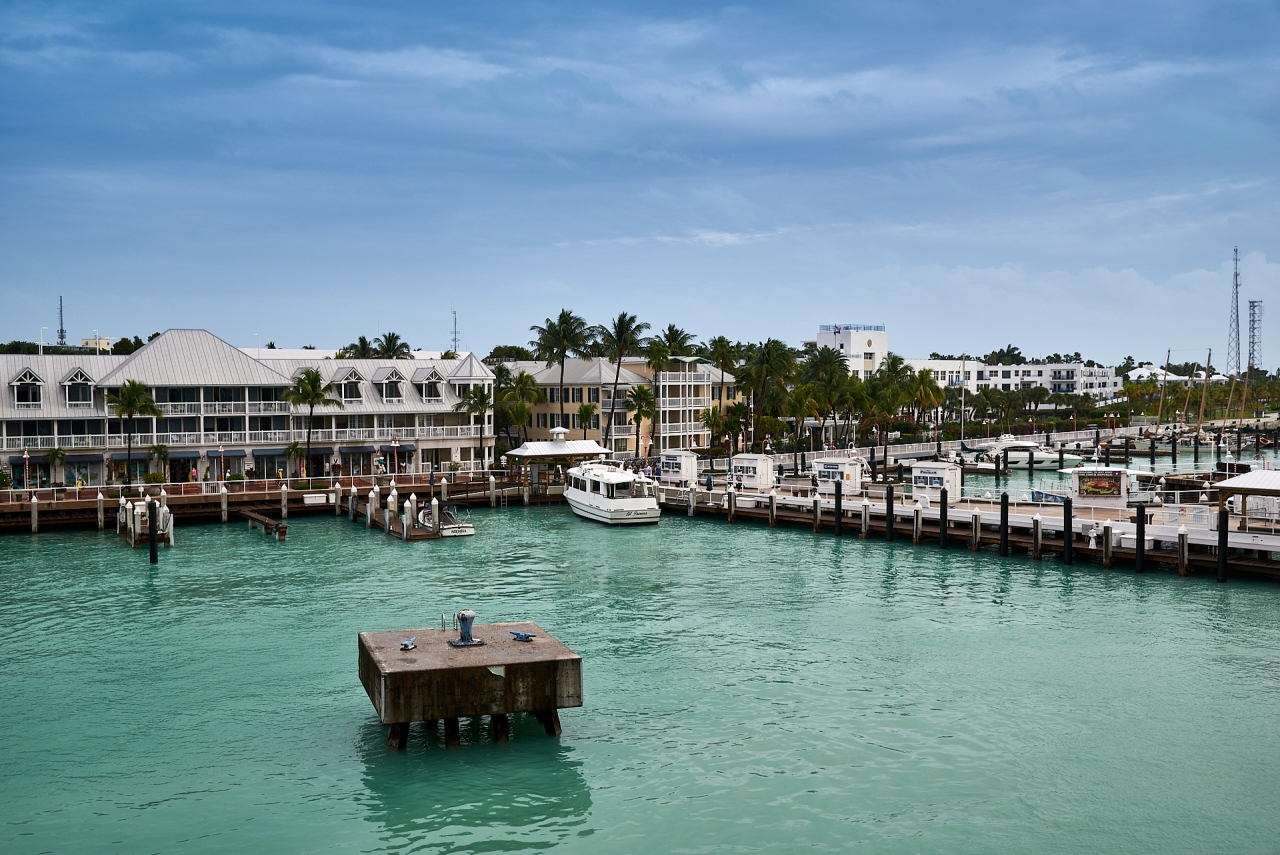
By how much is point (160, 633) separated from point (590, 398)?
213 ft

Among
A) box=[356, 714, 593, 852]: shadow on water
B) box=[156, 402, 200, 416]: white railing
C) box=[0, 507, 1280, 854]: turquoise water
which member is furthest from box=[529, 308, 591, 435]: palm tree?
box=[356, 714, 593, 852]: shadow on water

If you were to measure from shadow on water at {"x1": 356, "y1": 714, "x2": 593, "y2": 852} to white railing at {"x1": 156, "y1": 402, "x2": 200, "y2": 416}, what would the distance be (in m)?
56.1

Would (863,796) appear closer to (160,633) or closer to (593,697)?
(593,697)

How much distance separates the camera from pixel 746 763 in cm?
2275

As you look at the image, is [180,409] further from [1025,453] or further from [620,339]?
[1025,453]

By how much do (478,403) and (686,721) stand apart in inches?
2381

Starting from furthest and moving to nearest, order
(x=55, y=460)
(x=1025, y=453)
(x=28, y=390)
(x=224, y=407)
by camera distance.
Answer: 1. (x=1025, y=453)
2. (x=224, y=407)
3. (x=28, y=390)
4. (x=55, y=460)

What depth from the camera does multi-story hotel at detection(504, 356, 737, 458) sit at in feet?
321

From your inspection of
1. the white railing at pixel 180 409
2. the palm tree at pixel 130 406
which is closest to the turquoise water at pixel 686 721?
the palm tree at pixel 130 406

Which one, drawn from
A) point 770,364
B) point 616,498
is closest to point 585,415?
point 770,364

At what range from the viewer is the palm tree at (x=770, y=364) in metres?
92.7

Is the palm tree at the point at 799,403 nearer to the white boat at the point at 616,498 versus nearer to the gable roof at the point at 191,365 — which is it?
the white boat at the point at 616,498

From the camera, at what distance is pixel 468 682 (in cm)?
2170

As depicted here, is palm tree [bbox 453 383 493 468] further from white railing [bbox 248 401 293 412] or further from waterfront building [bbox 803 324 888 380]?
waterfront building [bbox 803 324 888 380]
